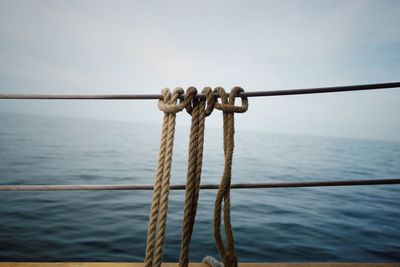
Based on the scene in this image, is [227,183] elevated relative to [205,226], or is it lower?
elevated

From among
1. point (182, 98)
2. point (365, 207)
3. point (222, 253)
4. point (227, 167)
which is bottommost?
point (365, 207)

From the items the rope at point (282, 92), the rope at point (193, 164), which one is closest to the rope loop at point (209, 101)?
the rope at point (193, 164)

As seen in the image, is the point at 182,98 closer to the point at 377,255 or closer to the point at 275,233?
the point at 275,233

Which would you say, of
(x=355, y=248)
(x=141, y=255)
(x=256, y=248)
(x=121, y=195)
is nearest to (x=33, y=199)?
(x=121, y=195)

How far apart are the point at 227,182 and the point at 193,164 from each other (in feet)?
0.61

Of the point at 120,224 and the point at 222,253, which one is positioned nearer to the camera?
the point at 222,253

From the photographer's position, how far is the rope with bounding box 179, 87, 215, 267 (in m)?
1.17

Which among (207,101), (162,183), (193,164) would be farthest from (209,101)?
(162,183)

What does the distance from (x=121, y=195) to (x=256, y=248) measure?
536cm

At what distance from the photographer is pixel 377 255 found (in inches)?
203

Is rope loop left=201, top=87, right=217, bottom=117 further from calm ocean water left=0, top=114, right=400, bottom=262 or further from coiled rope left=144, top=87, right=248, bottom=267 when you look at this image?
calm ocean water left=0, top=114, right=400, bottom=262

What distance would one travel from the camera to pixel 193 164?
1.22 metres

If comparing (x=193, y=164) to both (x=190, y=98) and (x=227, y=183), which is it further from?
(x=190, y=98)

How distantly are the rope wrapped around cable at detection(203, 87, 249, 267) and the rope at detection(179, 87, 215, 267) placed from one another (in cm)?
7
